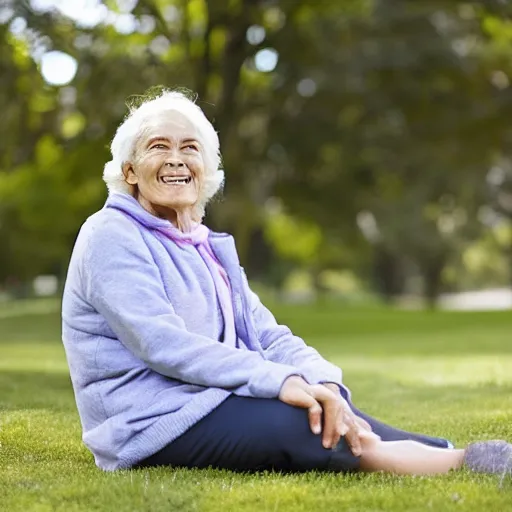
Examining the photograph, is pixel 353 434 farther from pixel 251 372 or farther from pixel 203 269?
pixel 203 269

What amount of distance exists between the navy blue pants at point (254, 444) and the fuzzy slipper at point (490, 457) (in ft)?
1.46

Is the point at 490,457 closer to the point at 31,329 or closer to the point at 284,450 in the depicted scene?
the point at 284,450

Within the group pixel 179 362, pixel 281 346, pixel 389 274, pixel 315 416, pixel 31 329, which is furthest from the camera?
pixel 389 274

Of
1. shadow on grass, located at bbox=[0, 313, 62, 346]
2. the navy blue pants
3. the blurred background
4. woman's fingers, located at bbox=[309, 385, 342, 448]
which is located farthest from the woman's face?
shadow on grass, located at bbox=[0, 313, 62, 346]

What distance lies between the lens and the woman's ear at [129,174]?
4480 mm

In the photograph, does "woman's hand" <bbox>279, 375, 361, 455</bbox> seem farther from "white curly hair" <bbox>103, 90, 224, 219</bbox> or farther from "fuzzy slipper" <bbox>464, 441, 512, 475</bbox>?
"white curly hair" <bbox>103, 90, 224, 219</bbox>

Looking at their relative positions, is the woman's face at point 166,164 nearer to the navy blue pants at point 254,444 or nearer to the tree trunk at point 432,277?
the navy blue pants at point 254,444

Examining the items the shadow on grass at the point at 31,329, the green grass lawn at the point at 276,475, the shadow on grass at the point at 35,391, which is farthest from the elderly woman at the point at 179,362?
the shadow on grass at the point at 31,329

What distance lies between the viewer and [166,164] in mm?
4422

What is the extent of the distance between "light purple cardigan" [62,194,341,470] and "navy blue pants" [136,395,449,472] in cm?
5

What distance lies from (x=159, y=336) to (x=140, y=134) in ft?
2.92

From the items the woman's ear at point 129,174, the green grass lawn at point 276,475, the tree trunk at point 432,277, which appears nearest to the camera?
the green grass lawn at point 276,475

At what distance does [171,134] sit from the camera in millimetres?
4453

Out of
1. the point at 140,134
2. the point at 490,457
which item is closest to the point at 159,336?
the point at 140,134
